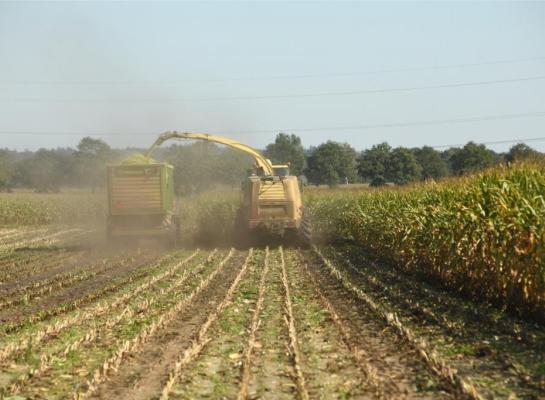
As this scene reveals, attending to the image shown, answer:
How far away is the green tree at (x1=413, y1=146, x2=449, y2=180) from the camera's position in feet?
201

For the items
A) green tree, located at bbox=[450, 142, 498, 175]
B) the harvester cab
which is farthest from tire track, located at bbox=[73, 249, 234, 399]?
green tree, located at bbox=[450, 142, 498, 175]

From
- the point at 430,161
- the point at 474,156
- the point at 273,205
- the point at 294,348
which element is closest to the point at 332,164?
the point at 430,161

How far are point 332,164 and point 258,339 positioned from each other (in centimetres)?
7919

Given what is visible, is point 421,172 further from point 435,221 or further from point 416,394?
point 416,394

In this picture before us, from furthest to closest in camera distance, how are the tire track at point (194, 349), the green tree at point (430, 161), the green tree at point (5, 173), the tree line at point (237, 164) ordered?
the green tree at point (5, 173) < the green tree at point (430, 161) < the tree line at point (237, 164) < the tire track at point (194, 349)

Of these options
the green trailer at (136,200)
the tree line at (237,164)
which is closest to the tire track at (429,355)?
the green trailer at (136,200)

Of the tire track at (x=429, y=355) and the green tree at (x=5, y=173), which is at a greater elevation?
the green tree at (x=5, y=173)

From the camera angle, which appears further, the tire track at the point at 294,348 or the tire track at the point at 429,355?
the tire track at the point at 294,348

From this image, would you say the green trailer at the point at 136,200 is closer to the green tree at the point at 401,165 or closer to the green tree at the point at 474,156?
the green tree at the point at 474,156

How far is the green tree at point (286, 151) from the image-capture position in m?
98.6

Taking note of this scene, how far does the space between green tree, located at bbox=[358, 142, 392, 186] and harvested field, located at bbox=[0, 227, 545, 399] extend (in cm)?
4545

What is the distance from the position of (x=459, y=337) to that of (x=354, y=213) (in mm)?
15223

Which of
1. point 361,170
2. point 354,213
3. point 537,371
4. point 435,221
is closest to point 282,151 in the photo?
point 361,170

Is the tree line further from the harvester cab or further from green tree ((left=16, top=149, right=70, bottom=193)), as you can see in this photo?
the harvester cab
